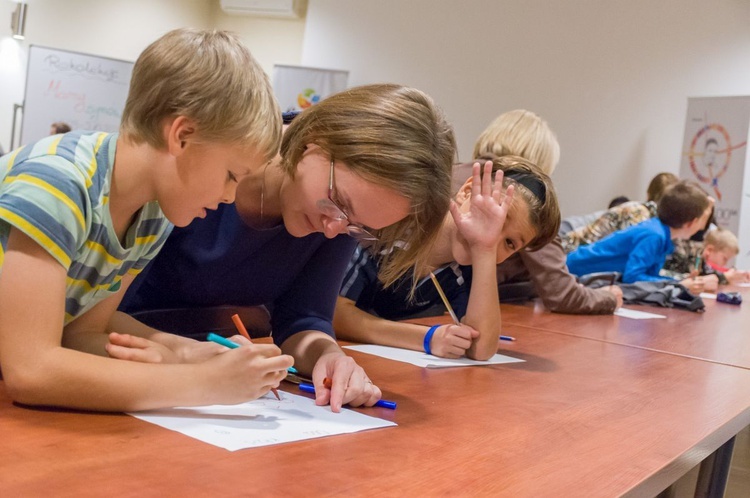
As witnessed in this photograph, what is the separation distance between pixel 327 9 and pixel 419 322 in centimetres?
669

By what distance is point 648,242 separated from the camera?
412cm

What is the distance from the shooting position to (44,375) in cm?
89

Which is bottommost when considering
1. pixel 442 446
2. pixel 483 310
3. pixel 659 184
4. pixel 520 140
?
pixel 442 446

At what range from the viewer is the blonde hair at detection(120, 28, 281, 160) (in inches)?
39.2

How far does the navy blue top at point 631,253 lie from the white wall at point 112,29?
5.04 meters

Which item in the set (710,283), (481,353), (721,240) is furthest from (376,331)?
(721,240)

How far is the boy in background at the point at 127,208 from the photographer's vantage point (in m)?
0.89

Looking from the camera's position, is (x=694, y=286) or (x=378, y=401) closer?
(x=378, y=401)

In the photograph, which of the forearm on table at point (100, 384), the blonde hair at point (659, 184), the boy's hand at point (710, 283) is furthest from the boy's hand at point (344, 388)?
the blonde hair at point (659, 184)

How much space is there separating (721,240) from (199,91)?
4.81m

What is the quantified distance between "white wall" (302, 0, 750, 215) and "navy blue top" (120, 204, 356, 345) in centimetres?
585

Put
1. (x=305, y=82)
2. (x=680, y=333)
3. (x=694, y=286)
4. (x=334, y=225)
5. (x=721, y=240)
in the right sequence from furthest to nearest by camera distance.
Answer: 1. (x=305, y=82)
2. (x=721, y=240)
3. (x=694, y=286)
4. (x=680, y=333)
5. (x=334, y=225)

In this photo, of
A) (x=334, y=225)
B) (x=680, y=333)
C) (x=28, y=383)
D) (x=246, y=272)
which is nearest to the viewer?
(x=28, y=383)

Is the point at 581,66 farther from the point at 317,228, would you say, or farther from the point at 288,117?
the point at 317,228
